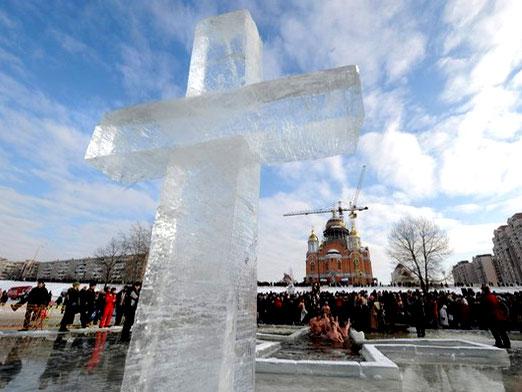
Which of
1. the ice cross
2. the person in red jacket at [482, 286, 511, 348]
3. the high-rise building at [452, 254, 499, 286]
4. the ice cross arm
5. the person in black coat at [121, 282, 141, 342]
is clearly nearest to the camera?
the ice cross

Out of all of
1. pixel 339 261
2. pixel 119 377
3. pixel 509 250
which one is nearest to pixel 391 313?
pixel 119 377

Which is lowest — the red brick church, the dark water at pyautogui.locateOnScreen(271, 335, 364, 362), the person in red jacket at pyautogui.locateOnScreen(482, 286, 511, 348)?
the dark water at pyautogui.locateOnScreen(271, 335, 364, 362)

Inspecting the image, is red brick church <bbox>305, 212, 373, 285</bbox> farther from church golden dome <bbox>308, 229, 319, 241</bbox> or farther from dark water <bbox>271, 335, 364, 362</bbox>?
dark water <bbox>271, 335, 364, 362</bbox>

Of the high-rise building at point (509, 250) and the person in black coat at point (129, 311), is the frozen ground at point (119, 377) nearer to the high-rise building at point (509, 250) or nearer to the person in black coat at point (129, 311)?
the person in black coat at point (129, 311)

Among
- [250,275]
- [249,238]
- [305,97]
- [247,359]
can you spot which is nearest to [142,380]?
[247,359]

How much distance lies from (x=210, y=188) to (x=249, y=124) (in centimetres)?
45

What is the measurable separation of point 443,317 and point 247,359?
15.9m

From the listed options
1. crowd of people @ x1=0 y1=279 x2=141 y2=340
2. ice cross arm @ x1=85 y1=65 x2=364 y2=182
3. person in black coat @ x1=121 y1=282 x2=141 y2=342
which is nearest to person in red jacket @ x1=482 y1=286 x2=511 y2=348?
ice cross arm @ x1=85 y1=65 x2=364 y2=182

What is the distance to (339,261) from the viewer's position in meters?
59.9

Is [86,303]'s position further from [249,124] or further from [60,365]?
[249,124]

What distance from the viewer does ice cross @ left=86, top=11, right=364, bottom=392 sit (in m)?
1.45

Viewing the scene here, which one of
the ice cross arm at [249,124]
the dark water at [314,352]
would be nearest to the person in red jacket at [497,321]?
the dark water at [314,352]

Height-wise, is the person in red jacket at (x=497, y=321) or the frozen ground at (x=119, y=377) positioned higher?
the person in red jacket at (x=497, y=321)

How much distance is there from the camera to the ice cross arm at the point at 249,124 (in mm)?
1567
